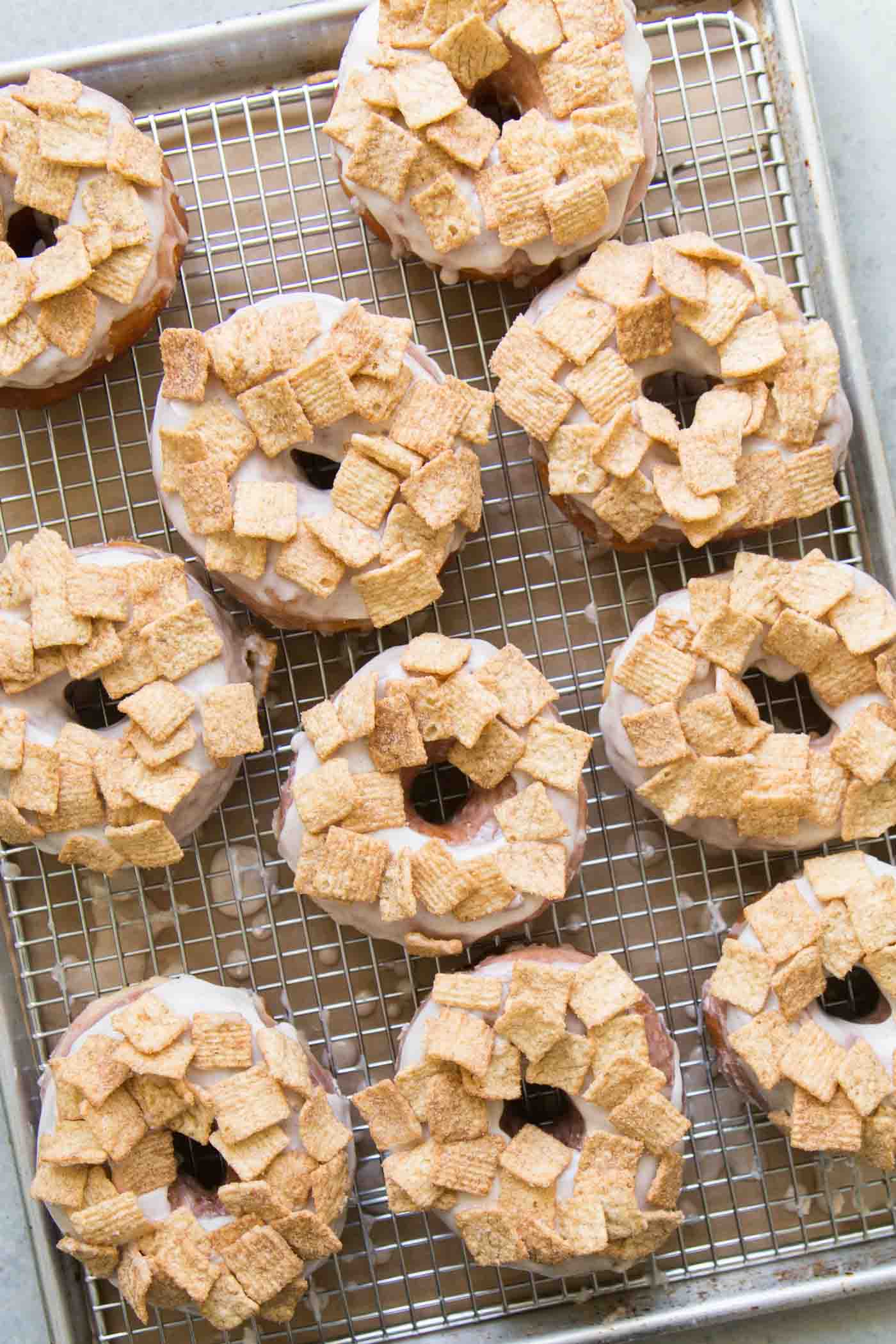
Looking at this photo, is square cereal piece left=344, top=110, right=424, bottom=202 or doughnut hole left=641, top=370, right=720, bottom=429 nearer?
square cereal piece left=344, top=110, right=424, bottom=202

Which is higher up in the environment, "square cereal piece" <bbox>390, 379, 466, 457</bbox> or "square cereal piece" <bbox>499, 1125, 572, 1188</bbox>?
"square cereal piece" <bbox>390, 379, 466, 457</bbox>

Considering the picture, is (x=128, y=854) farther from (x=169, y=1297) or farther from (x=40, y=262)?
(x=40, y=262)

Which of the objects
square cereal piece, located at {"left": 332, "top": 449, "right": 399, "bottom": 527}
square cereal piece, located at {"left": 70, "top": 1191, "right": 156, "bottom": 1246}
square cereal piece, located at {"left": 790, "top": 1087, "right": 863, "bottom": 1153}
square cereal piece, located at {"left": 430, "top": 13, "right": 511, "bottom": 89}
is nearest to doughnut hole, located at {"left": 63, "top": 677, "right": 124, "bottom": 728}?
square cereal piece, located at {"left": 332, "top": 449, "right": 399, "bottom": 527}

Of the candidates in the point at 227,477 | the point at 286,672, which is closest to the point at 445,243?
the point at 227,477

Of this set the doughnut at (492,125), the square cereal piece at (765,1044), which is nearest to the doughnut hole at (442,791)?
the square cereal piece at (765,1044)

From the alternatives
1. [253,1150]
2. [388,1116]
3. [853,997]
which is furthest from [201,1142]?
[853,997]

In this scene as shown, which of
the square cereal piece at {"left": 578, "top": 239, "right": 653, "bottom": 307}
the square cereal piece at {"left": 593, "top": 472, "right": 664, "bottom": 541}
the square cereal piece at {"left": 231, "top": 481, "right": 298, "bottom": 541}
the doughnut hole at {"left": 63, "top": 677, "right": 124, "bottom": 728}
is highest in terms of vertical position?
the square cereal piece at {"left": 578, "top": 239, "right": 653, "bottom": 307}

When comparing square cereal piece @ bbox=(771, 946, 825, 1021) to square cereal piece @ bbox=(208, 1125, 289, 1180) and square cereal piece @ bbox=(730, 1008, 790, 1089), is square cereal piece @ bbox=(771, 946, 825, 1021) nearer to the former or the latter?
square cereal piece @ bbox=(730, 1008, 790, 1089)
